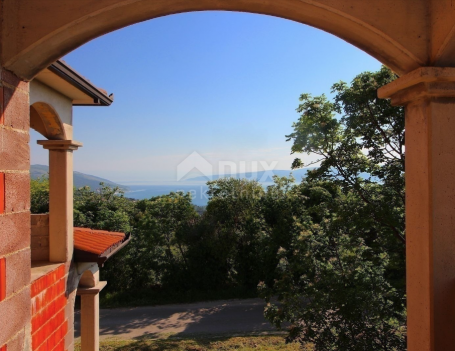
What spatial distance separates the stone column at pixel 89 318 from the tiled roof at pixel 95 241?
2.30ft

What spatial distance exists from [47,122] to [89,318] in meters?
2.91

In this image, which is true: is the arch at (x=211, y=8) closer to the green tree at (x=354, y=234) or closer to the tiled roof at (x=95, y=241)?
the tiled roof at (x=95, y=241)

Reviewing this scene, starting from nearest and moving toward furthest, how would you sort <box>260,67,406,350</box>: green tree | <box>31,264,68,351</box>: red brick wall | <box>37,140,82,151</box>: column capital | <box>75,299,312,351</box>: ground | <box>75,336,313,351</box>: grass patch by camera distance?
<box>31,264,68,351</box>: red brick wall < <box>37,140,82,151</box>: column capital < <box>260,67,406,350</box>: green tree < <box>75,336,313,351</box>: grass patch < <box>75,299,312,351</box>: ground

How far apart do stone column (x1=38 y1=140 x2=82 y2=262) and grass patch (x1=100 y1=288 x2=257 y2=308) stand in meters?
7.75

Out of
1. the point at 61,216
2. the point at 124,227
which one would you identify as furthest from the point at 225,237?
the point at 61,216

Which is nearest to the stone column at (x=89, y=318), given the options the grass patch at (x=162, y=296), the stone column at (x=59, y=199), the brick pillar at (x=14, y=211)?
the stone column at (x=59, y=199)

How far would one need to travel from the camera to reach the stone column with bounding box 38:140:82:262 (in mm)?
3781

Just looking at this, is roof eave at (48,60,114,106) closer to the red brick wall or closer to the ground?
the red brick wall

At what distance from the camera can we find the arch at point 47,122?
3586 millimetres

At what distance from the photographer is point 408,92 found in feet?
5.47

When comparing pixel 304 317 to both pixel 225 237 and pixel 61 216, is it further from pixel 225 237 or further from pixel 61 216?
pixel 225 237

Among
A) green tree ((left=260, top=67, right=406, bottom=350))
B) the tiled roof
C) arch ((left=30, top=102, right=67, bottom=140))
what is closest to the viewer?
arch ((left=30, top=102, right=67, bottom=140))

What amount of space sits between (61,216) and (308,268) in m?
4.13

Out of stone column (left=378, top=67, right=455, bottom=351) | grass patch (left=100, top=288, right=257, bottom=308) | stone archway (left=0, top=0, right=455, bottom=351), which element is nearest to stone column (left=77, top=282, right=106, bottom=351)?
stone archway (left=0, top=0, right=455, bottom=351)
